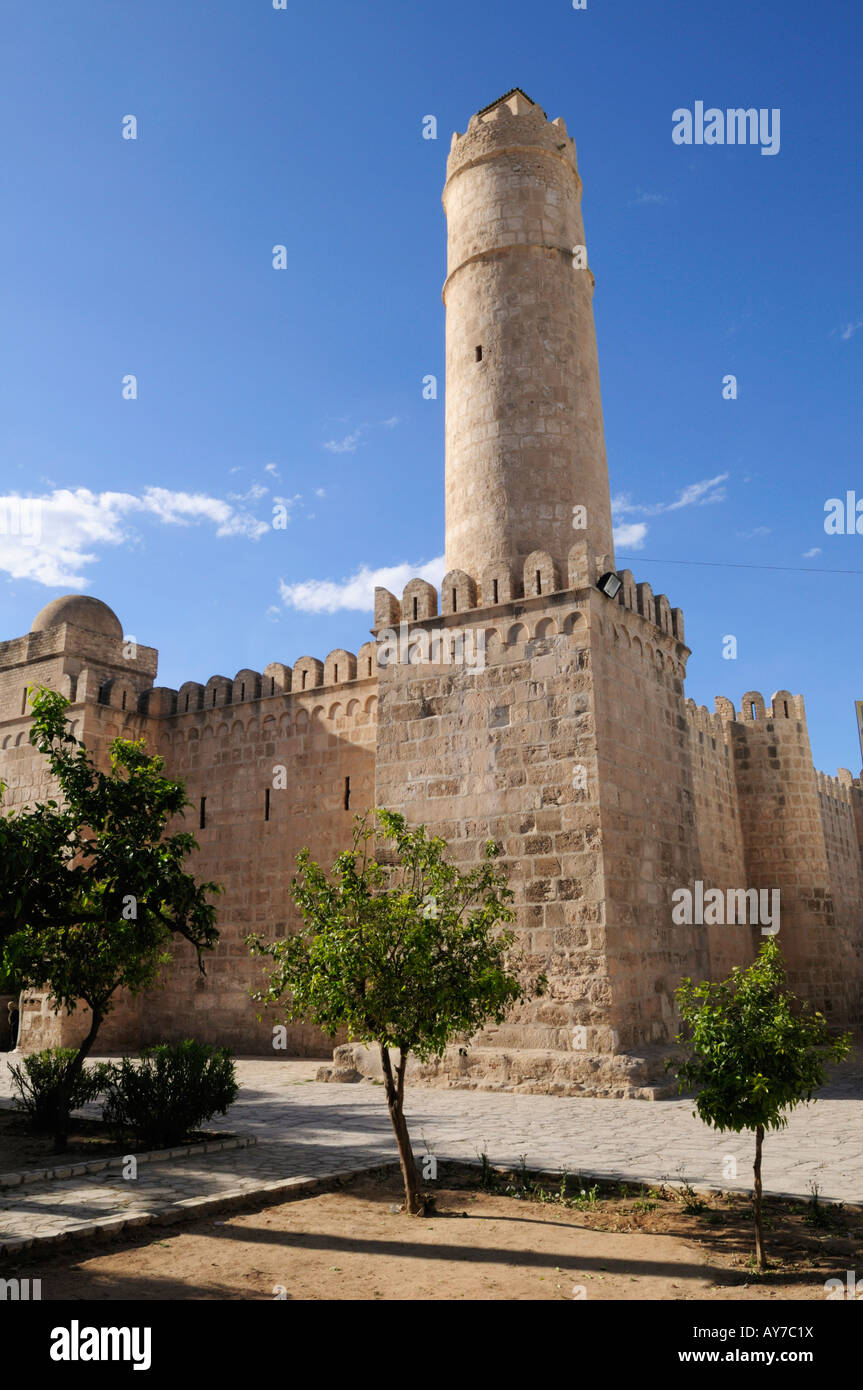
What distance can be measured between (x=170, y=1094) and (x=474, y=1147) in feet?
8.11

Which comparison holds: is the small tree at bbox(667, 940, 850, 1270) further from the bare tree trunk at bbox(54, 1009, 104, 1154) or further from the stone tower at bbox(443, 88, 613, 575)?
the stone tower at bbox(443, 88, 613, 575)

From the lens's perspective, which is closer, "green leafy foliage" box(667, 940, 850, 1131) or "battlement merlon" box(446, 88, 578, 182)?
"green leafy foliage" box(667, 940, 850, 1131)

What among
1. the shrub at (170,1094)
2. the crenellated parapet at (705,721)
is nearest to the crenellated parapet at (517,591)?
the crenellated parapet at (705,721)

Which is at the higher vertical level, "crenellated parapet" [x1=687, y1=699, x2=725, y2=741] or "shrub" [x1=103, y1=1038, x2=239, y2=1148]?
"crenellated parapet" [x1=687, y1=699, x2=725, y2=741]

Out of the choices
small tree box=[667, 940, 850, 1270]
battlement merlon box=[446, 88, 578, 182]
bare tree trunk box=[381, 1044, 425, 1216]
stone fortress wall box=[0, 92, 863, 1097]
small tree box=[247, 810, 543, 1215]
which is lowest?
bare tree trunk box=[381, 1044, 425, 1216]

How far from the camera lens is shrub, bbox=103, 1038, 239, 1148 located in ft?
24.9

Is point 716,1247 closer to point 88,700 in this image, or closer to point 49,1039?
point 49,1039

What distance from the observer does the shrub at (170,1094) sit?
24.9 ft

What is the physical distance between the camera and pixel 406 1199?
588cm

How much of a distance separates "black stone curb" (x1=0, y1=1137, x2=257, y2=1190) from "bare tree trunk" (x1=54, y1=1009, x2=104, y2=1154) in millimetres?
618

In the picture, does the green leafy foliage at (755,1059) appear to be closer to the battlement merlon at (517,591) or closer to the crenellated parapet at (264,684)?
the battlement merlon at (517,591)

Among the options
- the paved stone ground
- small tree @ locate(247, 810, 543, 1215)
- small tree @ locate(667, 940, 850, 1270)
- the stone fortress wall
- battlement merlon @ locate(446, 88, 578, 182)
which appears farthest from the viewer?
battlement merlon @ locate(446, 88, 578, 182)

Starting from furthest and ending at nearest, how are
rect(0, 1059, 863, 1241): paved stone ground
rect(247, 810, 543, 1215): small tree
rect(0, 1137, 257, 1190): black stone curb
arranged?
rect(0, 1137, 257, 1190): black stone curb → rect(0, 1059, 863, 1241): paved stone ground → rect(247, 810, 543, 1215): small tree

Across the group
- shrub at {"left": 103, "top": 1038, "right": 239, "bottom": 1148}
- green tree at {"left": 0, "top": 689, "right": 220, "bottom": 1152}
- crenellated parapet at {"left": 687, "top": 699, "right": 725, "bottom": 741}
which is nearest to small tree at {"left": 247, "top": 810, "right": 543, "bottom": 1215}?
green tree at {"left": 0, "top": 689, "right": 220, "bottom": 1152}
